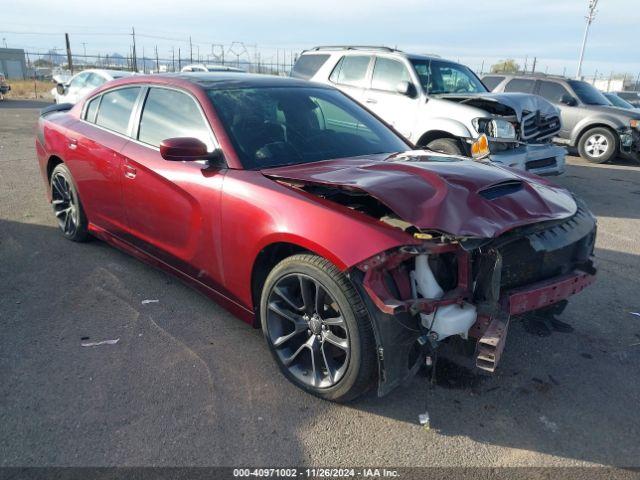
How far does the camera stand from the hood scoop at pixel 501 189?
2.73 metres

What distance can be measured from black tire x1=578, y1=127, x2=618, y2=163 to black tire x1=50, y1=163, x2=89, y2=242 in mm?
10912

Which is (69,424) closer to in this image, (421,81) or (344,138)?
(344,138)

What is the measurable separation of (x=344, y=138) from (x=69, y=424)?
253 cm

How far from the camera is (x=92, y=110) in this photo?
4.70 metres

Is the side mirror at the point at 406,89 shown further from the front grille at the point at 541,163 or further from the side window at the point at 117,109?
the side window at the point at 117,109

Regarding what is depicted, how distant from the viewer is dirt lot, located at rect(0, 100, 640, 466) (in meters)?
2.45

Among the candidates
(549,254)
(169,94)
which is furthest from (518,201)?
(169,94)

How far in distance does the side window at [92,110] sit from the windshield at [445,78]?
492 cm

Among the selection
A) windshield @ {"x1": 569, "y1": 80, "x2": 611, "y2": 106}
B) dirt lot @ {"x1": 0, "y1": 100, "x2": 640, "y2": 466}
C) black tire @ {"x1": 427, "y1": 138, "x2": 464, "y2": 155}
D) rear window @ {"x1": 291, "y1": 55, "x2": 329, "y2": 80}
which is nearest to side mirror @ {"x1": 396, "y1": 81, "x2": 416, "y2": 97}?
black tire @ {"x1": 427, "y1": 138, "x2": 464, "y2": 155}

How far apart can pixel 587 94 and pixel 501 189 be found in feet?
36.1

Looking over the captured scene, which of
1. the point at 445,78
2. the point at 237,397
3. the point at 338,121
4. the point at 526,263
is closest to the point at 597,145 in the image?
the point at 445,78

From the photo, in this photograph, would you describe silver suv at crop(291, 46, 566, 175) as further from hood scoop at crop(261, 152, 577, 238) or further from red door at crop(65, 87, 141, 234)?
red door at crop(65, 87, 141, 234)

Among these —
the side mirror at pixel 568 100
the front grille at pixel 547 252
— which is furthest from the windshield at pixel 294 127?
the side mirror at pixel 568 100

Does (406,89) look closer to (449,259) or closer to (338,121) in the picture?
(338,121)
